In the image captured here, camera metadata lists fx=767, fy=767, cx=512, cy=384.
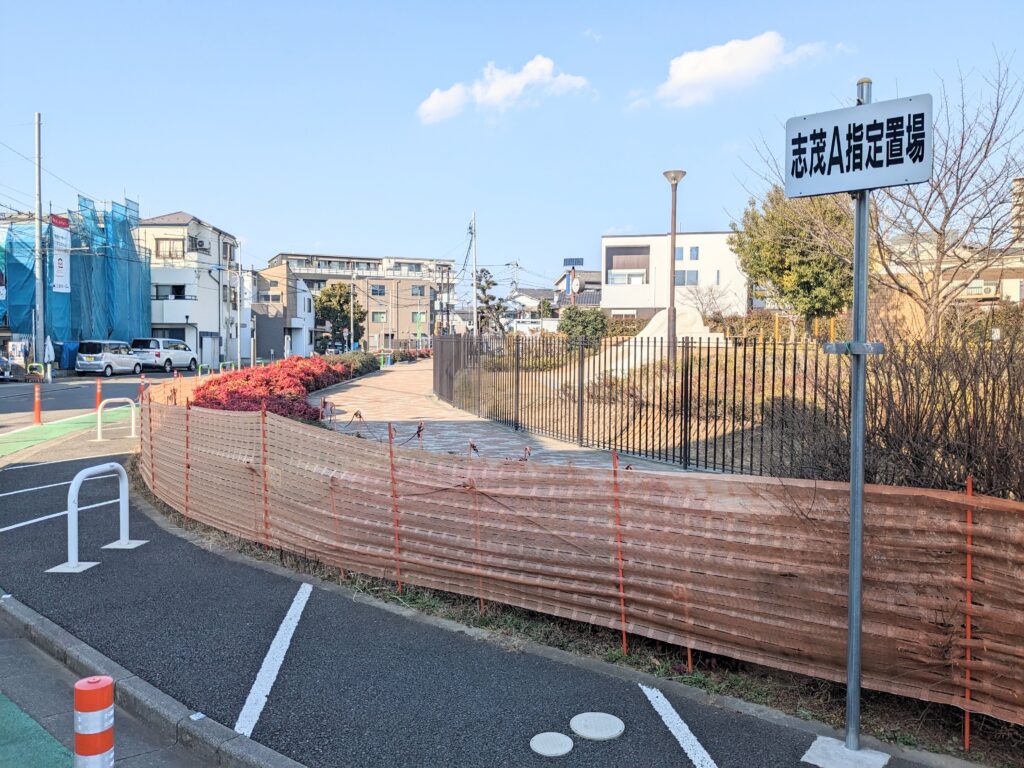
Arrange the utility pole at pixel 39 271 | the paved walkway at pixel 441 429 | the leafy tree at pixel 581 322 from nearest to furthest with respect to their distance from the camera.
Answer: the paved walkway at pixel 441 429 < the utility pole at pixel 39 271 < the leafy tree at pixel 581 322

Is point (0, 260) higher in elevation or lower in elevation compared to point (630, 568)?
higher

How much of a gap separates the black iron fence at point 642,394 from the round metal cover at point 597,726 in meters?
5.60

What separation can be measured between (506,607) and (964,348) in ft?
10.6

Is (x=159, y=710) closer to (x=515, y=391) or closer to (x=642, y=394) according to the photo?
(x=642, y=394)

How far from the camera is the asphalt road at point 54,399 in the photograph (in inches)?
754

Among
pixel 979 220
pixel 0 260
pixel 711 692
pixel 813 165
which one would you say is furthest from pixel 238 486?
pixel 0 260

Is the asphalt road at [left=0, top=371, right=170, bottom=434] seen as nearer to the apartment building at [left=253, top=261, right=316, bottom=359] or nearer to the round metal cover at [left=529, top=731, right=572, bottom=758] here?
the round metal cover at [left=529, top=731, right=572, bottom=758]

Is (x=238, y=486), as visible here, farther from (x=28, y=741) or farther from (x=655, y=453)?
(x=655, y=453)

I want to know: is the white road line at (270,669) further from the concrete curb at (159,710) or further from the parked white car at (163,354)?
the parked white car at (163,354)

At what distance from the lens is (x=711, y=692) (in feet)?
13.0

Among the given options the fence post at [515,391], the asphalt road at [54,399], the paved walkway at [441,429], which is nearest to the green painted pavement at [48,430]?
the asphalt road at [54,399]

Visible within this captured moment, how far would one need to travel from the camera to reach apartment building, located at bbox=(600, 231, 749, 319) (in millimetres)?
58719

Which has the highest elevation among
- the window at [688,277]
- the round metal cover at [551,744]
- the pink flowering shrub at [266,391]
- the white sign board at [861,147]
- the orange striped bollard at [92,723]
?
the window at [688,277]

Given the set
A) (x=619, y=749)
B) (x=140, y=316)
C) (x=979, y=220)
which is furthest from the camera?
(x=140, y=316)
